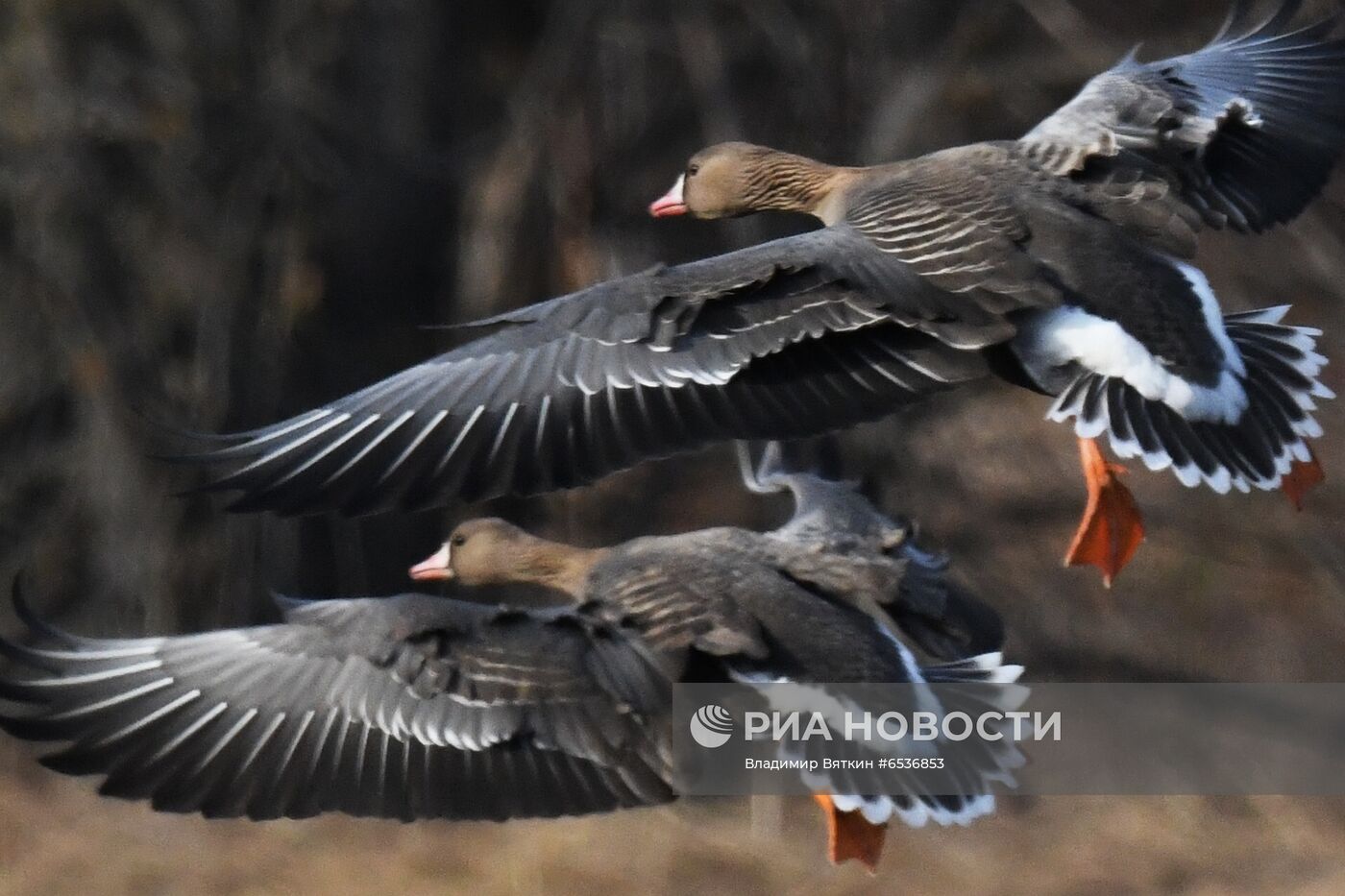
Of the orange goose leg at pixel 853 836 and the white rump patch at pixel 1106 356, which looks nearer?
the white rump patch at pixel 1106 356

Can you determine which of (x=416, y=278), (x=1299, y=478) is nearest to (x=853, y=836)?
(x=1299, y=478)

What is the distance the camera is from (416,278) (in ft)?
33.4

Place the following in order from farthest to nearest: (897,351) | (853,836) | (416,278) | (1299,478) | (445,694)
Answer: (416,278) → (853,836) → (1299,478) → (897,351) → (445,694)

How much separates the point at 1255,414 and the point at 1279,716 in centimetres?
595

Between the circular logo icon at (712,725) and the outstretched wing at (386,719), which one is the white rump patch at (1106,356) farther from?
the outstretched wing at (386,719)

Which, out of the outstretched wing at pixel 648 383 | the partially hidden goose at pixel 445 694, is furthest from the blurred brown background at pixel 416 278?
the partially hidden goose at pixel 445 694

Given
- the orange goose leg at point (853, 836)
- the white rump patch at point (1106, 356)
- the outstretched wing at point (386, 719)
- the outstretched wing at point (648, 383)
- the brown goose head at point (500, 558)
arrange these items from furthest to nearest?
the brown goose head at point (500, 558), the orange goose leg at point (853, 836), the white rump patch at point (1106, 356), the outstretched wing at point (648, 383), the outstretched wing at point (386, 719)

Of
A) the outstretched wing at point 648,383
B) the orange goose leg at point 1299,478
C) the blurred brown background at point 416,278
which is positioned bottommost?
the blurred brown background at point 416,278

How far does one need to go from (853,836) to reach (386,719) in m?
1.35

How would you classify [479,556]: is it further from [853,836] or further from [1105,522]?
[1105,522]

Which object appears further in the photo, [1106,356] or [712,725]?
[1106,356]

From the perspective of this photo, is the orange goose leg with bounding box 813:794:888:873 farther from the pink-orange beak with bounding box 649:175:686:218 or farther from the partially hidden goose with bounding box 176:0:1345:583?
the pink-orange beak with bounding box 649:175:686:218

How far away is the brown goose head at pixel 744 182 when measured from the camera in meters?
7.14

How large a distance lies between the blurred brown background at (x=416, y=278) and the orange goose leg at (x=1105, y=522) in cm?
362
